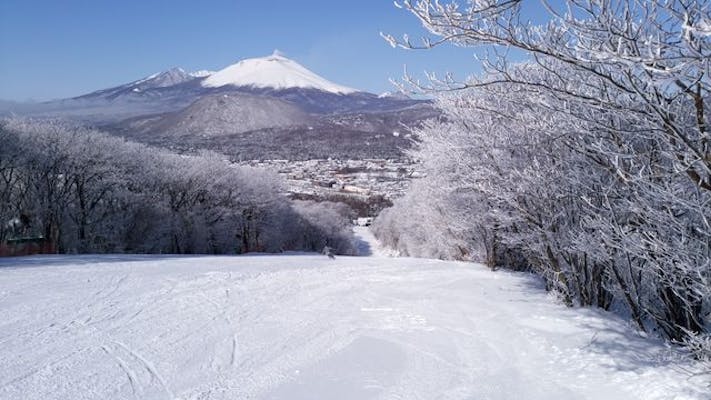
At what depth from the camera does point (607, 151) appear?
13.3ft

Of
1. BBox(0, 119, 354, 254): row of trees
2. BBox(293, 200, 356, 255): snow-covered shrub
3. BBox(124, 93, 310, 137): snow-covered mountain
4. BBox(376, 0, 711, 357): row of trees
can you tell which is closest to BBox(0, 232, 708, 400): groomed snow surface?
BBox(376, 0, 711, 357): row of trees

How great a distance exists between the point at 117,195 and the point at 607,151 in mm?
30169

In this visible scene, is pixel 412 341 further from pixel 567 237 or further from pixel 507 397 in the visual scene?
pixel 567 237

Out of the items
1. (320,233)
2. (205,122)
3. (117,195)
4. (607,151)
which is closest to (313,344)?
(607,151)

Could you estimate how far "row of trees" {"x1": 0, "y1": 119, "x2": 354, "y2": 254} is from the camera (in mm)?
26984

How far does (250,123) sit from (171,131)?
36.8m

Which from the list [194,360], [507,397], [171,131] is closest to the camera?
[507,397]

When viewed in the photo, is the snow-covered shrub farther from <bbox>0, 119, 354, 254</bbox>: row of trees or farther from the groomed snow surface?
the groomed snow surface

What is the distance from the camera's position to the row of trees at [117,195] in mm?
26984

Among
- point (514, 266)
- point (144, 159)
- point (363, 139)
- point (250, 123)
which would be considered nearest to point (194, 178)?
point (144, 159)

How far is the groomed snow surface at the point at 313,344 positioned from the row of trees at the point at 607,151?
76cm

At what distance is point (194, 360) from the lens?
5.83 m

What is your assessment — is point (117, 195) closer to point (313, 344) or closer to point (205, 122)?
point (313, 344)

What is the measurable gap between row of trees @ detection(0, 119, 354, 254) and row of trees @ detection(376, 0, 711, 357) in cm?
2300
